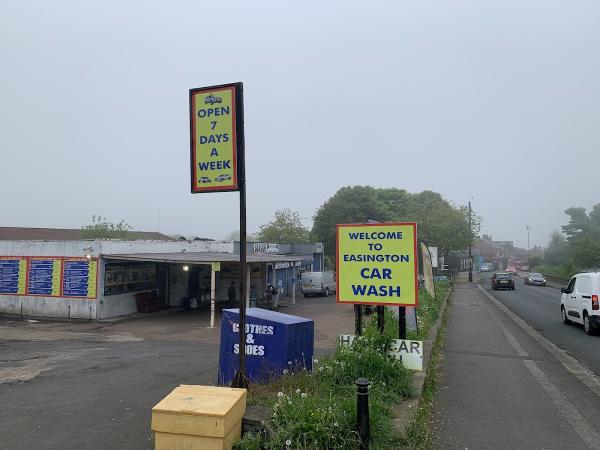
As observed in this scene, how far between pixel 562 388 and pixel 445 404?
7.62ft

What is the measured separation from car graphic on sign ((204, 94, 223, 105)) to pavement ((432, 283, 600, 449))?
15.3 ft

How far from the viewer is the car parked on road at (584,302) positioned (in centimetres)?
1300

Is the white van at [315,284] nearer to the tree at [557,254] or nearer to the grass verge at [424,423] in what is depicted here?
the grass verge at [424,423]

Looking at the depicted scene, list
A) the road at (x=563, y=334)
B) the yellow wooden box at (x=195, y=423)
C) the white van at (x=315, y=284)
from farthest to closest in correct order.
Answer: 1. the white van at (x=315, y=284)
2. the road at (x=563, y=334)
3. the yellow wooden box at (x=195, y=423)

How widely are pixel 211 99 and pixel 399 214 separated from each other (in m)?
62.6

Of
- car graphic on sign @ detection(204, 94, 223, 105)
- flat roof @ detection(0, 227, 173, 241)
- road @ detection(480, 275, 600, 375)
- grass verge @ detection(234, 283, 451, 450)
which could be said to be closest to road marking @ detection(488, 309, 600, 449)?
road @ detection(480, 275, 600, 375)

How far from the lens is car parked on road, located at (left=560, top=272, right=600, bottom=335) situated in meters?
13.0

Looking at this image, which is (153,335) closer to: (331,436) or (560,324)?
(331,436)

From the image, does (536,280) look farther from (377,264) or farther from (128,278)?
(377,264)

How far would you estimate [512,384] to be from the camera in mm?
7609

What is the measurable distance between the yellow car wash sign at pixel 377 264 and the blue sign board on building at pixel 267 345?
860mm

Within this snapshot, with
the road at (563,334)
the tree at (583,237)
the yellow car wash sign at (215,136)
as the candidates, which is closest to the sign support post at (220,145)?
the yellow car wash sign at (215,136)

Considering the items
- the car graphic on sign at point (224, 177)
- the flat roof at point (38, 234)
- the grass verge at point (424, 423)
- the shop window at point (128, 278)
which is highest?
the flat roof at point (38, 234)

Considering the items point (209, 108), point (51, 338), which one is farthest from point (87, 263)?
point (209, 108)
